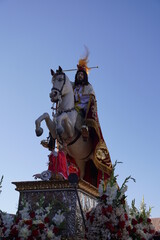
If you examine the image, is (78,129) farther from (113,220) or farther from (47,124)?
(113,220)

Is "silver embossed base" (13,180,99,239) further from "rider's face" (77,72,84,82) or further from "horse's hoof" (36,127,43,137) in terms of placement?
"rider's face" (77,72,84,82)

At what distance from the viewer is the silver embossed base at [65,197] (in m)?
5.27

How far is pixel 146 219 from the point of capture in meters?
5.46

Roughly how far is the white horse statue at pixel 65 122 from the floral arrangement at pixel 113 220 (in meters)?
3.03

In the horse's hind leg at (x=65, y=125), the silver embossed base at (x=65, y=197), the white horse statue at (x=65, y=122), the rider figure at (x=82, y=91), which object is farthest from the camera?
the rider figure at (x=82, y=91)

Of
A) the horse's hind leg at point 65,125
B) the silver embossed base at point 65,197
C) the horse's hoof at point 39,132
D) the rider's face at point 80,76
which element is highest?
the rider's face at point 80,76

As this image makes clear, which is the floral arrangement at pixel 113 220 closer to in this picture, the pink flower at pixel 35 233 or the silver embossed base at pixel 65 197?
the silver embossed base at pixel 65 197

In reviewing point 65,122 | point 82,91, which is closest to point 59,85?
point 65,122

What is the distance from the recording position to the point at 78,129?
27.4ft

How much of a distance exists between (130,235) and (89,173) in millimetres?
3989

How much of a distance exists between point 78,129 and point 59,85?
1209mm

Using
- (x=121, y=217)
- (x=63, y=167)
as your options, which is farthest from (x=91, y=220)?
(x=63, y=167)

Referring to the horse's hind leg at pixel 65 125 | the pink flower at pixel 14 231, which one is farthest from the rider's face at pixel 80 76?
the pink flower at pixel 14 231

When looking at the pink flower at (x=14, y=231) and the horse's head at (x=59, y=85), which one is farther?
the horse's head at (x=59, y=85)
